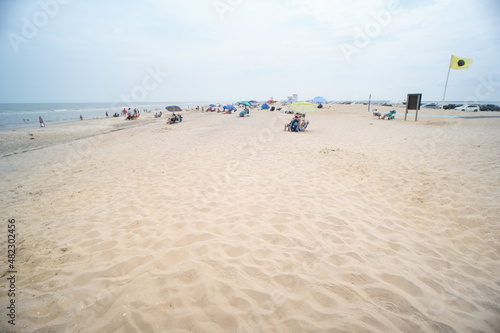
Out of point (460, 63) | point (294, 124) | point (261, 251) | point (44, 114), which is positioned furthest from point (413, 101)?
point (44, 114)

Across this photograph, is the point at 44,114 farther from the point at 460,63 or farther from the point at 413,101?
the point at 460,63

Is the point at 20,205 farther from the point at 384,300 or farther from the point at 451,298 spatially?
the point at 451,298

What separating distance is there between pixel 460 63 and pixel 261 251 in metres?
23.9

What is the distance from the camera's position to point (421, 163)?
7.04 m

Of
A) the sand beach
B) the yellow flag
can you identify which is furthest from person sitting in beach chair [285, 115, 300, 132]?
the yellow flag

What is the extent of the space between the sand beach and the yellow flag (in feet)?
51.8

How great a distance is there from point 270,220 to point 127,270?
8.04 ft

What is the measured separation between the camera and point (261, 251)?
310cm

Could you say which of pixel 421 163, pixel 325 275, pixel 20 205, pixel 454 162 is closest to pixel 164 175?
pixel 20 205

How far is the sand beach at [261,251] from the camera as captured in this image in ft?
7.21

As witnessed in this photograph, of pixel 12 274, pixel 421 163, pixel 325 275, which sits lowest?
pixel 12 274

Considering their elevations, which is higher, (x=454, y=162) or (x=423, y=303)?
(x=454, y=162)

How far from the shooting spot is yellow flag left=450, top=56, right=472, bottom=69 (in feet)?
52.7

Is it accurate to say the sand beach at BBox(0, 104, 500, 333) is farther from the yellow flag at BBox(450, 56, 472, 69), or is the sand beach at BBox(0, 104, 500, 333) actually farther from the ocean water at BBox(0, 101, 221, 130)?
the ocean water at BBox(0, 101, 221, 130)
